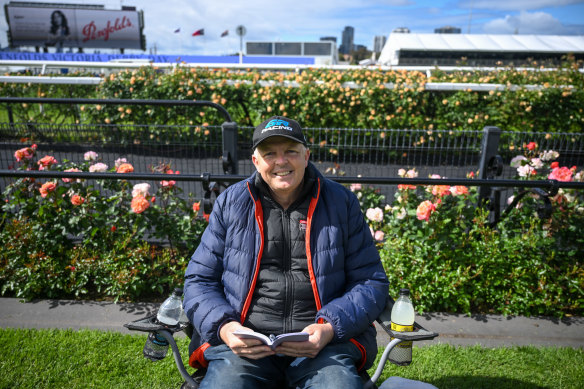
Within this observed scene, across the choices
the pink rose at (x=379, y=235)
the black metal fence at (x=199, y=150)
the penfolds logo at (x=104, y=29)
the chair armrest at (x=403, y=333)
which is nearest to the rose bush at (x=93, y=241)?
the black metal fence at (x=199, y=150)

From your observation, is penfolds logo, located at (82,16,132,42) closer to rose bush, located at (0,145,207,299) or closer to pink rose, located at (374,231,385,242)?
rose bush, located at (0,145,207,299)

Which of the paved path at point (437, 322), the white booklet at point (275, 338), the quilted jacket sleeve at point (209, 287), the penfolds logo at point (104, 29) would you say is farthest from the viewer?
the penfolds logo at point (104, 29)

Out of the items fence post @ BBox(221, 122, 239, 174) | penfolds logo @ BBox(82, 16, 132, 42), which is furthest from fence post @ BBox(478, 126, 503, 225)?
penfolds logo @ BBox(82, 16, 132, 42)

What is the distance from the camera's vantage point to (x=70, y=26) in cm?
5116

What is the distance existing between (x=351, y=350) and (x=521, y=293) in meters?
1.94

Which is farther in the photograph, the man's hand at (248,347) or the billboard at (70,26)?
the billboard at (70,26)

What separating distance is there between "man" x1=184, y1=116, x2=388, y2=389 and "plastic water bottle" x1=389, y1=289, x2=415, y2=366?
3.2 inches

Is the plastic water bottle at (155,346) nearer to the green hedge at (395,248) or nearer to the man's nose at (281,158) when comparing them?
the man's nose at (281,158)

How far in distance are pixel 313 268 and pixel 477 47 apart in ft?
115

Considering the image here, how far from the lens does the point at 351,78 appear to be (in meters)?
7.89

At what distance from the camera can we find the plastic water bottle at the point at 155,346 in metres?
1.96

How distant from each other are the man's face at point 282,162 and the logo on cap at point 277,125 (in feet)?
0.19

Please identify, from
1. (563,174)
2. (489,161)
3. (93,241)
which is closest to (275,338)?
(93,241)

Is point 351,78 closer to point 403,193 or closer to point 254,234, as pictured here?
point 403,193
